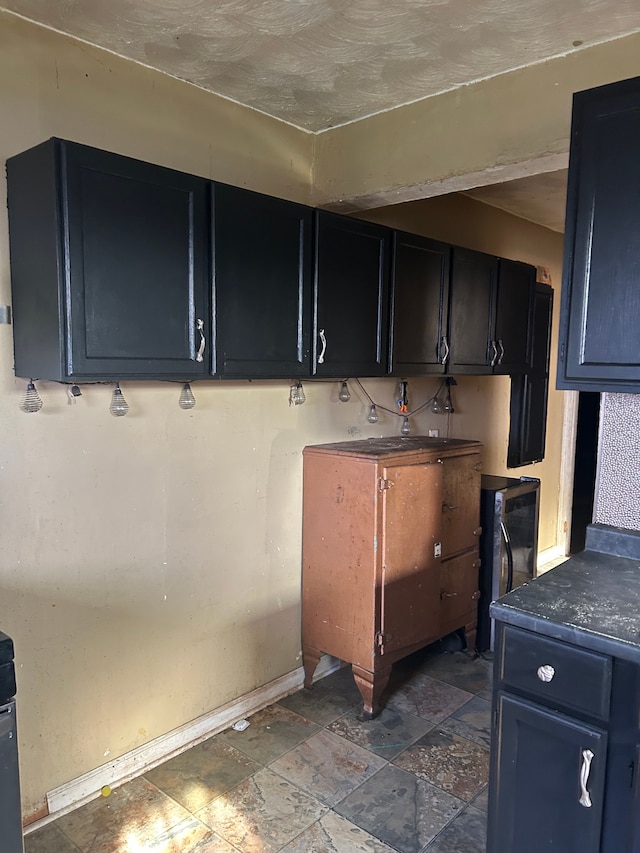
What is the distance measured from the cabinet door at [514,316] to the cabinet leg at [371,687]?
175cm

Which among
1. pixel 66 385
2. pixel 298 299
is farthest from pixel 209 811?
pixel 298 299

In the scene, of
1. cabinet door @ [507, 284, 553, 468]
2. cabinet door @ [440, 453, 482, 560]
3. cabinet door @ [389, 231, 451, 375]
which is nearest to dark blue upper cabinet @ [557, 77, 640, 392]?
cabinet door @ [389, 231, 451, 375]

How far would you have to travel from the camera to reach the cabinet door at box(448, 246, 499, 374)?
306 cm

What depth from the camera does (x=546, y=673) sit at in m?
1.44

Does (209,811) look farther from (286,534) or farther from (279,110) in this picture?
(279,110)

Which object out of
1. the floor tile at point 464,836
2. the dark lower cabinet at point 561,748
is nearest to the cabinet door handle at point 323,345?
the dark lower cabinet at point 561,748

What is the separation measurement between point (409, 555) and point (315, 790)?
1.01 m

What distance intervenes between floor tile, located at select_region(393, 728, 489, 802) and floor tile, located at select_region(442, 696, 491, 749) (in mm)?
44

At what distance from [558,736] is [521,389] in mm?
3166

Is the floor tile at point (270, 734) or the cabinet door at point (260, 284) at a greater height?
the cabinet door at point (260, 284)

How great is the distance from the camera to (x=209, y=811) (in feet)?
6.81

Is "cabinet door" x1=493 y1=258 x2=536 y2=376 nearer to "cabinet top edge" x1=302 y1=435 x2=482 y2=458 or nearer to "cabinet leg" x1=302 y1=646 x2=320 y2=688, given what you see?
"cabinet top edge" x1=302 y1=435 x2=482 y2=458

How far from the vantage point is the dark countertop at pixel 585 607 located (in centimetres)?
138

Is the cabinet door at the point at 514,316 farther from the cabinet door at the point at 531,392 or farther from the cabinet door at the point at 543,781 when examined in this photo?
the cabinet door at the point at 543,781
